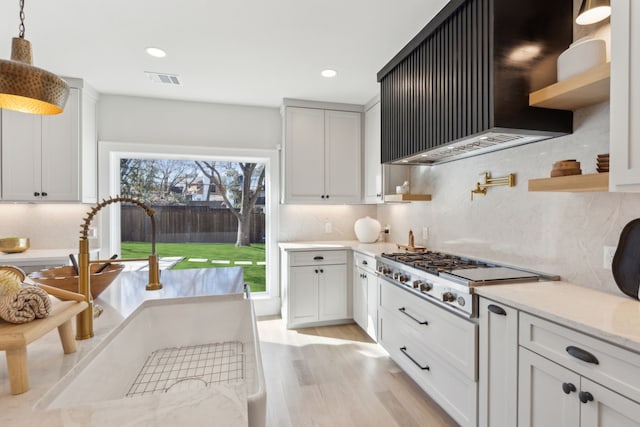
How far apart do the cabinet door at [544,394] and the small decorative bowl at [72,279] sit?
194cm

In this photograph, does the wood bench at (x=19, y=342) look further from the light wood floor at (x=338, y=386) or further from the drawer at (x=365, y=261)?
the drawer at (x=365, y=261)

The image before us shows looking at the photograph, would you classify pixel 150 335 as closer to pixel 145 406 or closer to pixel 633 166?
pixel 145 406

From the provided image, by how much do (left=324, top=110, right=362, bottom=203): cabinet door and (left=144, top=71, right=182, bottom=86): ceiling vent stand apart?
164 cm

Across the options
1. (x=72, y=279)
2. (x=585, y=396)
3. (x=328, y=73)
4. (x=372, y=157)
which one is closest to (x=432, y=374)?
(x=585, y=396)

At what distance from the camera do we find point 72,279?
1311 mm

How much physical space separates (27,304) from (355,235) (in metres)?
3.66

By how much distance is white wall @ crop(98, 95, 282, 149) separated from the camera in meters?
3.53

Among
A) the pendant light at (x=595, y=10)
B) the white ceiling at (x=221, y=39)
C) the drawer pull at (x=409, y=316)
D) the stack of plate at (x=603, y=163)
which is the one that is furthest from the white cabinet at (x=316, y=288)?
the pendant light at (x=595, y=10)

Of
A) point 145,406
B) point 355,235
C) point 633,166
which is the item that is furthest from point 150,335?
point 355,235

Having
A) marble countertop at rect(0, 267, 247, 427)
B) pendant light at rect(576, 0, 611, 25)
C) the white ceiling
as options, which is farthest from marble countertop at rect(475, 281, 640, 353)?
the white ceiling

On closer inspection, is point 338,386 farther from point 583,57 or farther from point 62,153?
point 62,153

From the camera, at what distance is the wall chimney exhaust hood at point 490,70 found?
172 cm

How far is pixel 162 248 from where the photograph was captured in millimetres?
3881

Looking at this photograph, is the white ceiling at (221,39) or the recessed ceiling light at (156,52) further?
the recessed ceiling light at (156,52)
